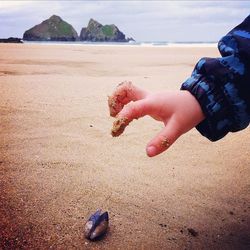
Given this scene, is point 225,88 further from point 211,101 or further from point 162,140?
point 162,140

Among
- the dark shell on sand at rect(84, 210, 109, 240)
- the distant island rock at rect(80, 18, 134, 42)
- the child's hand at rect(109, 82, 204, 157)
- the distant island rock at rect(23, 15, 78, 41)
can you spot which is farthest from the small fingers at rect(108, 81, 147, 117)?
the distant island rock at rect(80, 18, 134, 42)

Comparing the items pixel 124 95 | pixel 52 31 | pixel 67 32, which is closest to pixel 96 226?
pixel 124 95

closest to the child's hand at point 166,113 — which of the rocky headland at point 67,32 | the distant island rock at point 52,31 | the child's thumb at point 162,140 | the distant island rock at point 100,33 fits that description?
the child's thumb at point 162,140

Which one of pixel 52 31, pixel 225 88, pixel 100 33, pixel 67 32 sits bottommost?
pixel 100 33

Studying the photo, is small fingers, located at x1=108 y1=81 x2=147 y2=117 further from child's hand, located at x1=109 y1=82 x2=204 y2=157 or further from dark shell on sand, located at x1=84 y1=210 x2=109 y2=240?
dark shell on sand, located at x1=84 y1=210 x2=109 y2=240

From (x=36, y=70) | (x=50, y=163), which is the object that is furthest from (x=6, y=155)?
(x=36, y=70)

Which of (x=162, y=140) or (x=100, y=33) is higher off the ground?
(x=162, y=140)
